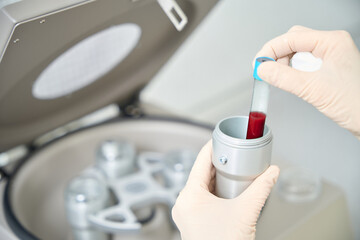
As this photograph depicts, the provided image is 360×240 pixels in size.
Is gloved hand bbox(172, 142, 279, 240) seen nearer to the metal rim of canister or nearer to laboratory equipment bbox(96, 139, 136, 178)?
the metal rim of canister

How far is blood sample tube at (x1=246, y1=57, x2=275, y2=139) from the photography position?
2.49 ft

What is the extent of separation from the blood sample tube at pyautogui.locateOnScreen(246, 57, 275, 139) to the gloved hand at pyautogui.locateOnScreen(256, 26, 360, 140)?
0.08 m

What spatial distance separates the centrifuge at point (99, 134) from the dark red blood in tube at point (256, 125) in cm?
45

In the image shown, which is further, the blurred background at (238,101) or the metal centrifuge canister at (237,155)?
the blurred background at (238,101)

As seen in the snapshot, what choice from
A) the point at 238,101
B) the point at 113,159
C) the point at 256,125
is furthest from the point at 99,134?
the point at 256,125

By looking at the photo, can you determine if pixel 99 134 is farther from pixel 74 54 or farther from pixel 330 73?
pixel 330 73

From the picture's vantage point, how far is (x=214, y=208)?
0.84 m

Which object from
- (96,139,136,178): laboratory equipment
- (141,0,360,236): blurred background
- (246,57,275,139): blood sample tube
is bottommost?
(141,0,360,236): blurred background

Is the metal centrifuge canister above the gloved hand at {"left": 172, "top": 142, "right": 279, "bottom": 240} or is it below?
above

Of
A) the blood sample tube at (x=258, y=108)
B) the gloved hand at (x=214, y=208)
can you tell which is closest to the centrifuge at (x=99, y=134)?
the gloved hand at (x=214, y=208)

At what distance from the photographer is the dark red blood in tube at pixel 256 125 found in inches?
29.7

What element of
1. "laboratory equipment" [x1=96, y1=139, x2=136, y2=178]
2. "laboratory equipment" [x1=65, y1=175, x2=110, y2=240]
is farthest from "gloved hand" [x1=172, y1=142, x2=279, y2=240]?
"laboratory equipment" [x1=96, y1=139, x2=136, y2=178]

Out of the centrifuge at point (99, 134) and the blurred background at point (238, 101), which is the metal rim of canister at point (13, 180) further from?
the blurred background at point (238, 101)

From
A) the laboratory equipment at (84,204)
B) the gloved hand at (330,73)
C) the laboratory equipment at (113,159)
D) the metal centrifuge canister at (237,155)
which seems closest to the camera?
the metal centrifuge canister at (237,155)
